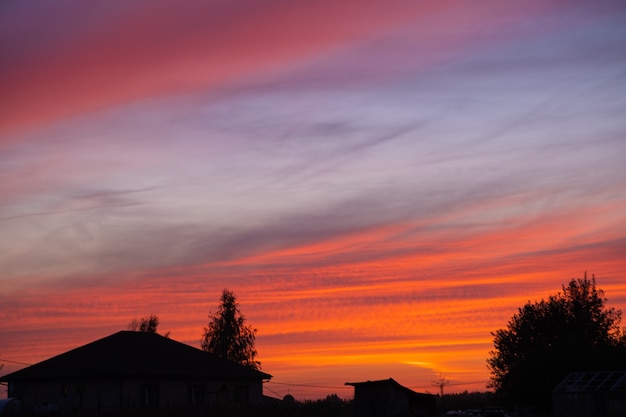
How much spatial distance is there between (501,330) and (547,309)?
20.0 feet

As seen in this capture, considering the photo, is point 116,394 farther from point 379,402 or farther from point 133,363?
point 379,402

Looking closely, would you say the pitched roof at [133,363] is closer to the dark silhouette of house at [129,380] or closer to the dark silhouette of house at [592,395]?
the dark silhouette of house at [129,380]

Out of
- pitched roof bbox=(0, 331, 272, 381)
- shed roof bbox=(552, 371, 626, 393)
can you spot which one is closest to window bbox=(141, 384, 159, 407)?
pitched roof bbox=(0, 331, 272, 381)

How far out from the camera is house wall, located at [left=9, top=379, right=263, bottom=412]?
6875cm

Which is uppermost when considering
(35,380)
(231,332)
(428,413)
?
(231,332)

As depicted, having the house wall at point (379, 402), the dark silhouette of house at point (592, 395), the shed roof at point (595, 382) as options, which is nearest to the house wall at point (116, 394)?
the house wall at point (379, 402)

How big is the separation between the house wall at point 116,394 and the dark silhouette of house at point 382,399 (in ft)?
39.4

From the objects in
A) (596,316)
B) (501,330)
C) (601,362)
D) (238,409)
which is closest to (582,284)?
(596,316)

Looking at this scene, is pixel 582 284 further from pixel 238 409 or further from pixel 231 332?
pixel 238 409

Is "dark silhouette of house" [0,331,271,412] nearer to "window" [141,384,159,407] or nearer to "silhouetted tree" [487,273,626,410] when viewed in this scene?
"window" [141,384,159,407]

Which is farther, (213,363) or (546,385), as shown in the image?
(546,385)

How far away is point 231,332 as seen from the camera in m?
117

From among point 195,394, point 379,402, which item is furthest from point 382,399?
point 195,394

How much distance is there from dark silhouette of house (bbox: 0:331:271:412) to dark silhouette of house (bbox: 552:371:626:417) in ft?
87.0
